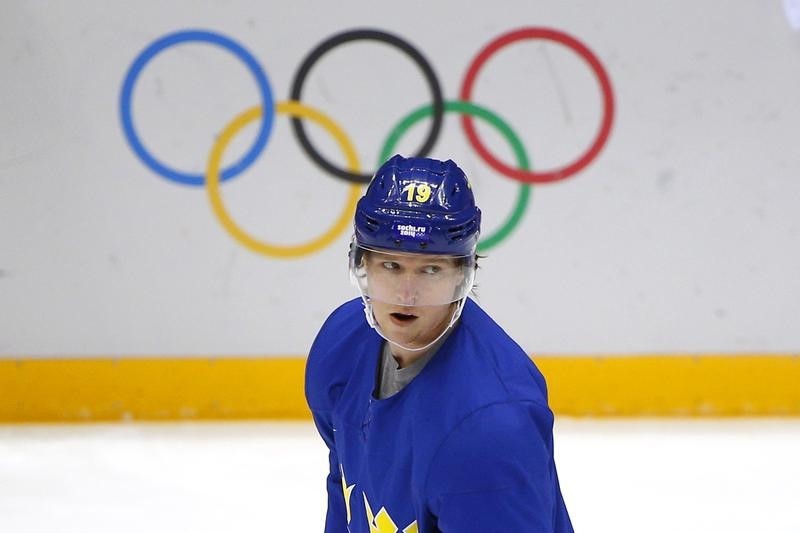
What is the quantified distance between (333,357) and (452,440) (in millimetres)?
382

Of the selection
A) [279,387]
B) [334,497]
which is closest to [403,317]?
[334,497]

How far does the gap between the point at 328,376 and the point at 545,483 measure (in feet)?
1.43

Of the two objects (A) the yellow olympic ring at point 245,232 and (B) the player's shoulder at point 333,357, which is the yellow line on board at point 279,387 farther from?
(B) the player's shoulder at point 333,357

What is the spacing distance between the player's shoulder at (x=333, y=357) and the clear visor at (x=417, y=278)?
220 millimetres

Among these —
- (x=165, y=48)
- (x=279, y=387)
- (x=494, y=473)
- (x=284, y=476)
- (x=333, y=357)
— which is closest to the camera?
(x=494, y=473)

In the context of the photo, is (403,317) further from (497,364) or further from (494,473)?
(494,473)

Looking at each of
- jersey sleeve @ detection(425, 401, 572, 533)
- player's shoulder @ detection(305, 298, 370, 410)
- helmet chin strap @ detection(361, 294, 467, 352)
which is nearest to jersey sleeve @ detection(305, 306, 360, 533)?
player's shoulder @ detection(305, 298, 370, 410)

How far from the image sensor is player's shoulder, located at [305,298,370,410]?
5.13 ft

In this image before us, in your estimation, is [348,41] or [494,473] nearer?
[494,473]

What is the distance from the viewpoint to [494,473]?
1195 millimetres

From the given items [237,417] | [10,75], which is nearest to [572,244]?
[237,417]

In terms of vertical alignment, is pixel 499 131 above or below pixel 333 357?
above

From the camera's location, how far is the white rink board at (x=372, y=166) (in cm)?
416

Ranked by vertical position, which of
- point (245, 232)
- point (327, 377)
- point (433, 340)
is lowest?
point (245, 232)
